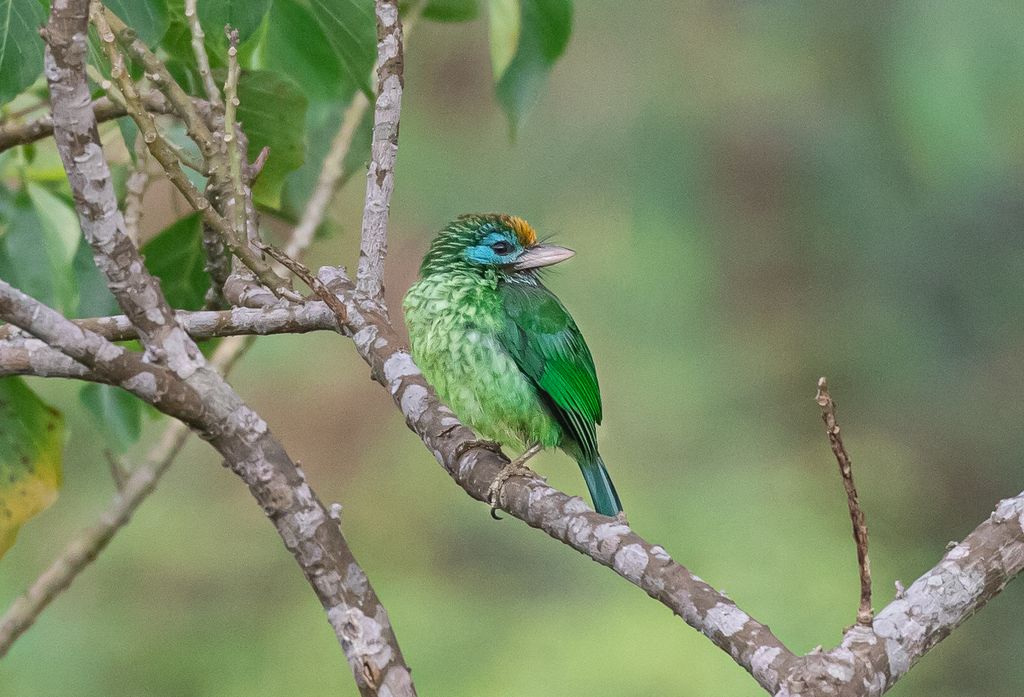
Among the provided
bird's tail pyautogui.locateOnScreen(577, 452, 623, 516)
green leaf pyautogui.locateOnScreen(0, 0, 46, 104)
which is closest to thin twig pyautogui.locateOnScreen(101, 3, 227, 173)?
green leaf pyautogui.locateOnScreen(0, 0, 46, 104)

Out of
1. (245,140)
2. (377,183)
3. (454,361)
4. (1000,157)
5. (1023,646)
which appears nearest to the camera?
(377,183)

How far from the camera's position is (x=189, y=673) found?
6.27 metres

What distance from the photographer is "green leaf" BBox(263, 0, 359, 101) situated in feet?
8.77

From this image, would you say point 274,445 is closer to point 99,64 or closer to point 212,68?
point 99,64

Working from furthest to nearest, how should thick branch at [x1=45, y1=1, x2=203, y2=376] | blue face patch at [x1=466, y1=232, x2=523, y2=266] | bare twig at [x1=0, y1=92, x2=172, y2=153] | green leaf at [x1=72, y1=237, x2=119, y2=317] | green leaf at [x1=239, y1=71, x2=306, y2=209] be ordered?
blue face patch at [x1=466, y1=232, x2=523, y2=266], green leaf at [x1=72, y1=237, x2=119, y2=317], green leaf at [x1=239, y1=71, x2=306, y2=209], bare twig at [x1=0, y1=92, x2=172, y2=153], thick branch at [x1=45, y1=1, x2=203, y2=376]

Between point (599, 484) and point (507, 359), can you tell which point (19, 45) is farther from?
point (599, 484)

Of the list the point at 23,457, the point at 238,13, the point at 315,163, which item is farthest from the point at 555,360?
the point at 23,457

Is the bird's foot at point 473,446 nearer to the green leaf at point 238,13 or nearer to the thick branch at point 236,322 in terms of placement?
the thick branch at point 236,322

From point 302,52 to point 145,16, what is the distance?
586 mm

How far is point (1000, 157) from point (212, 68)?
4564 mm

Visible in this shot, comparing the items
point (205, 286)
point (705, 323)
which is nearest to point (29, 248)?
point (205, 286)

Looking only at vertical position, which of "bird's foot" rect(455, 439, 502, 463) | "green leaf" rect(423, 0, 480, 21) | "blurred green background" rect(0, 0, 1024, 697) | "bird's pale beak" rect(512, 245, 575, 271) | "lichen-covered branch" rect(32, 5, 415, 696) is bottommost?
"lichen-covered branch" rect(32, 5, 415, 696)

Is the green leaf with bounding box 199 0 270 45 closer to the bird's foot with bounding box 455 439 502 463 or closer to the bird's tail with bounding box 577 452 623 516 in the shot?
the bird's foot with bounding box 455 439 502 463

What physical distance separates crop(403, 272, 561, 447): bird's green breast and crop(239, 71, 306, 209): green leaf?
1.41ft
